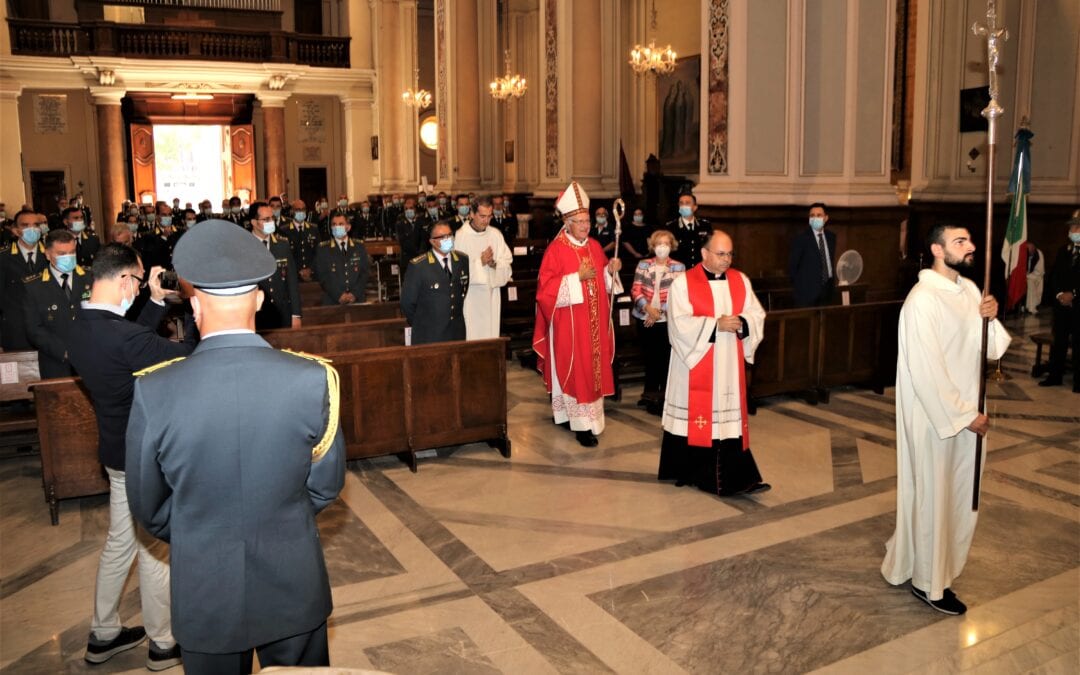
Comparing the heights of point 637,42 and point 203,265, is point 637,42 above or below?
above

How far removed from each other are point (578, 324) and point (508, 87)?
13.8m

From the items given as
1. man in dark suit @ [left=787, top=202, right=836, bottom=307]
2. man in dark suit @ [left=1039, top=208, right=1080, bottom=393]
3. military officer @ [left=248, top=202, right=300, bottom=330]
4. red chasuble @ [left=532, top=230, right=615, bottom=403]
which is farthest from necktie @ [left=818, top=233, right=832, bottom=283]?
military officer @ [left=248, top=202, right=300, bottom=330]

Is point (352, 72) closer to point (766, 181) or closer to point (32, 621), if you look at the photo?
point (766, 181)

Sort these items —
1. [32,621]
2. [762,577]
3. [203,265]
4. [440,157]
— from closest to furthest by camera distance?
[203,265] < [32,621] < [762,577] < [440,157]

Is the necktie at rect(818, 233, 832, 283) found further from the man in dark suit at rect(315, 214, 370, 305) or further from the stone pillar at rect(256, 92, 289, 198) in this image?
the stone pillar at rect(256, 92, 289, 198)

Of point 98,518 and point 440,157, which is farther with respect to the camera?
point 440,157

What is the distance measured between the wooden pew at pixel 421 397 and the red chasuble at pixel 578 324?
0.64 meters

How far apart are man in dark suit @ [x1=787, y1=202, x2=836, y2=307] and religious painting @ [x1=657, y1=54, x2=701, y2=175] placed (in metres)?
8.39

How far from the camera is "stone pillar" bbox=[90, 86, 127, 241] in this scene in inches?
1048

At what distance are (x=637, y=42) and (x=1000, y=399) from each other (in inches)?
484

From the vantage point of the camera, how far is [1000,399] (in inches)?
364

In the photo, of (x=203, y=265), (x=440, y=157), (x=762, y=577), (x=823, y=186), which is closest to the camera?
(x=203, y=265)

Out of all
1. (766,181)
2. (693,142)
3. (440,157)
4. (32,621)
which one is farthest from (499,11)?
(32,621)

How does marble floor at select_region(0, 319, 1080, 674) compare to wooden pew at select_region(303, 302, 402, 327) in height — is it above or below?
below
